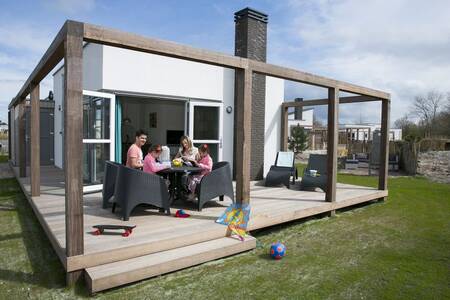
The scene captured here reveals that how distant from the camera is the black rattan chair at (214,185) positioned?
4.49 m

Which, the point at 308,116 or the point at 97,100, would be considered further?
the point at 308,116

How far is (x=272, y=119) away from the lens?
8.90 m

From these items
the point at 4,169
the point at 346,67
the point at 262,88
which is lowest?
the point at 4,169

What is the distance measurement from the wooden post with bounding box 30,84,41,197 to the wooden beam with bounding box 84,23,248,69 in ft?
9.54

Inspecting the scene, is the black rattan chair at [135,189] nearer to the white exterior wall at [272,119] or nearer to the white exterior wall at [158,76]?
the white exterior wall at [158,76]

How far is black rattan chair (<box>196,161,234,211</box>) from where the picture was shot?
4.49 meters

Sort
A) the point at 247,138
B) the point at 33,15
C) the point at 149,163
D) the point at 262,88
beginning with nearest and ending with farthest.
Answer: the point at 247,138, the point at 149,163, the point at 33,15, the point at 262,88

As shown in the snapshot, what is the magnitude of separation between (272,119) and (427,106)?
29.7 m

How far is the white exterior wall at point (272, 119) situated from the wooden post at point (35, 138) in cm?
532

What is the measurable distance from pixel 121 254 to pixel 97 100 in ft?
12.8

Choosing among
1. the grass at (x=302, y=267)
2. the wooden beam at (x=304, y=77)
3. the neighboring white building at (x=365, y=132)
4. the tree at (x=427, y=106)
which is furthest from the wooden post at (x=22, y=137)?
the tree at (x=427, y=106)

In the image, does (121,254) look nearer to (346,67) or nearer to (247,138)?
(247,138)

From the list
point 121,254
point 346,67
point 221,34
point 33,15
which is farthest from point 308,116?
point 121,254

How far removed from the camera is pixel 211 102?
7.72m
